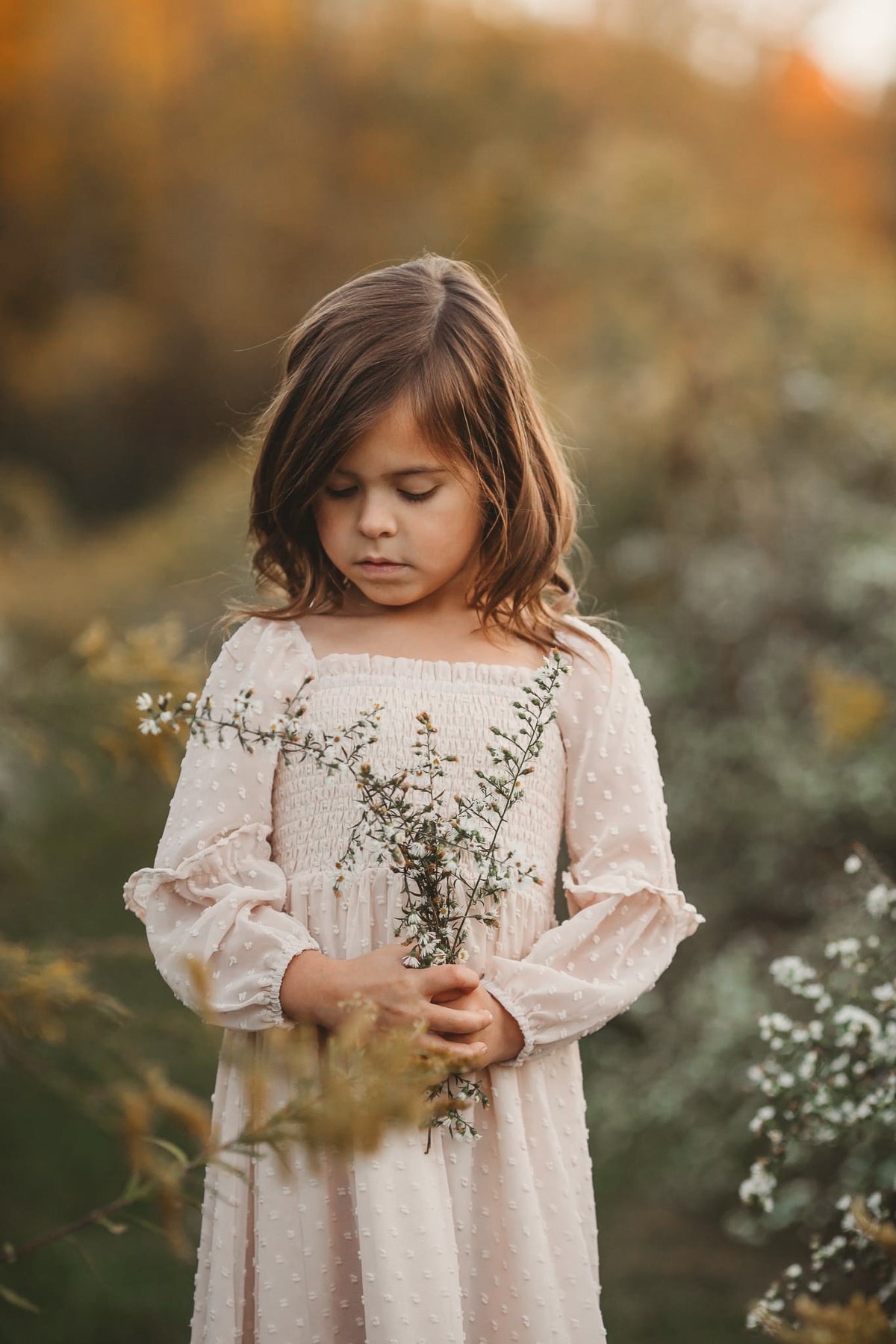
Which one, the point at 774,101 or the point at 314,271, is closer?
the point at 774,101

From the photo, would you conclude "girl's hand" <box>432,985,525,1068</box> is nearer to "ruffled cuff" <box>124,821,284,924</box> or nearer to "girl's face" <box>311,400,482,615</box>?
"ruffled cuff" <box>124,821,284,924</box>

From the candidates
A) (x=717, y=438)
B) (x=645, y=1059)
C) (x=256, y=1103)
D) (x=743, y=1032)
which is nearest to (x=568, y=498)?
(x=256, y=1103)

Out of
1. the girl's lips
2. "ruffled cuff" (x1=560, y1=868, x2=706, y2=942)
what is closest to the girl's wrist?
"ruffled cuff" (x1=560, y1=868, x2=706, y2=942)

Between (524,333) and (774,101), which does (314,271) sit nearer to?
(524,333)

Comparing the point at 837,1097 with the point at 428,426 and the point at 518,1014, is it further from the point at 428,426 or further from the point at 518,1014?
the point at 428,426

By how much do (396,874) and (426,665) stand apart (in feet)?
0.88

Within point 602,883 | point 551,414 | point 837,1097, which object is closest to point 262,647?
point 602,883

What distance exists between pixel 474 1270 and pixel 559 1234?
4.0 inches

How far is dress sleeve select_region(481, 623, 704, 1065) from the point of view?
57.2 inches

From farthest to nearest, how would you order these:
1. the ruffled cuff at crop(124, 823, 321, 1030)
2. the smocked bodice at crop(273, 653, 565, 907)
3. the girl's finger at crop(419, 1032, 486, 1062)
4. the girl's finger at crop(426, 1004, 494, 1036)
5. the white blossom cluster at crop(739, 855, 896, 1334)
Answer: the white blossom cluster at crop(739, 855, 896, 1334)
the smocked bodice at crop(273, 653, 565, 907)
the ruffled cuff at crop(124, 823, 321, 1030)
the girl's finger at crop(426, 1004, 494, 1036)
the girl's finger at crop(419, 1032, 486, 1062)

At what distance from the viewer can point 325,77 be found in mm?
10008

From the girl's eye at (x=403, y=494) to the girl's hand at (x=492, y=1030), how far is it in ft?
1.85

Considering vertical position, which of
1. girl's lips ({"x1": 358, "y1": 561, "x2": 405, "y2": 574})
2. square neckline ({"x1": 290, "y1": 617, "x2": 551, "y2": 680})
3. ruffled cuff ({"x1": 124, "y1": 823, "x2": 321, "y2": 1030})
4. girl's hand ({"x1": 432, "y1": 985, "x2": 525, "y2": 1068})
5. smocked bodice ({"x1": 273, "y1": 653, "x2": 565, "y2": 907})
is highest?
girl's lips ({"x1": 358, "y1": 561, "x2": 405, "y2": 574})

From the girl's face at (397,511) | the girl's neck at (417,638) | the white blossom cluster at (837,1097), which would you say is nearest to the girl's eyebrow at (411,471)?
→ the girl's face at (397,511)
